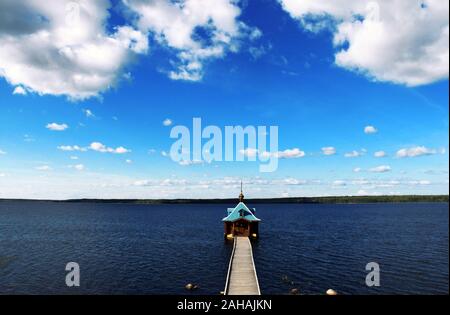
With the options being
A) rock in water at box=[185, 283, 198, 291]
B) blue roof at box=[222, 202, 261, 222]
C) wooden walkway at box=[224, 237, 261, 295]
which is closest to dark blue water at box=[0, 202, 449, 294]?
rock in water at box=[185, 283, 198, 291]

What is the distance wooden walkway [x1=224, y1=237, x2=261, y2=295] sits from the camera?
101ft

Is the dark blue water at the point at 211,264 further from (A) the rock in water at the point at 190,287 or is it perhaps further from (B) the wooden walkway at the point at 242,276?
(B) the wooden walkway at the point at 242,276

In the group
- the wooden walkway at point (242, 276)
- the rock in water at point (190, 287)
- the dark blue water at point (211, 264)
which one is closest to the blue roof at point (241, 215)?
the dark blue water at point (211, 264)

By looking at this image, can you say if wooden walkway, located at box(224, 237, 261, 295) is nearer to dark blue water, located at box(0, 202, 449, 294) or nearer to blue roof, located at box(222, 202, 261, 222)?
dark blue water, located at box(0, 202, 449, 294)

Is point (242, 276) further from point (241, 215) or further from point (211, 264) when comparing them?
point (241, 215)

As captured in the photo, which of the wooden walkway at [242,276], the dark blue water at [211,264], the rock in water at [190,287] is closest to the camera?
the wooden walkway at [242,276]

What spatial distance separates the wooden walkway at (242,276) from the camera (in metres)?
30.8

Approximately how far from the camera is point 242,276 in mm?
35000

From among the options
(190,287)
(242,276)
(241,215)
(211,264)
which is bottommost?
(211,264)

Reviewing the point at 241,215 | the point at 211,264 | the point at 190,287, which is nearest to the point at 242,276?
the point at 190,287

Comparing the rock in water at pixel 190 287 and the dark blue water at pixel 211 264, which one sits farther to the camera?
the dark blue water at pixel 211 264
